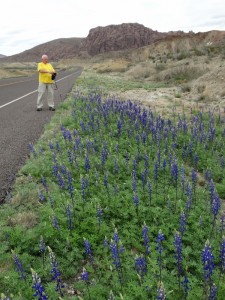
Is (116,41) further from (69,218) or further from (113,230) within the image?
(69,218)

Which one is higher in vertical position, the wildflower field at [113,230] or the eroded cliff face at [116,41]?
the eroded cliff face at [116,41]

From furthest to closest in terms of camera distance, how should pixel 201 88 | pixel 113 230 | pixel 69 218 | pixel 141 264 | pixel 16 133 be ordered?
pixel 201 88, pixel 16 133, pixel 113 230, pixel 69 218, pixel 141 264

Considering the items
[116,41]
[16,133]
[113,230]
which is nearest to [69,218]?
[113,230]

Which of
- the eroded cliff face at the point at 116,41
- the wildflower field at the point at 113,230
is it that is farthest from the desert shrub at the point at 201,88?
the eroded cliff face at the point at 116,41

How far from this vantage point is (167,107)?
14234 millimetres

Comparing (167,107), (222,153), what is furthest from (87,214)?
(167,107)

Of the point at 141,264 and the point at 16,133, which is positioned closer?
the point at 141,264

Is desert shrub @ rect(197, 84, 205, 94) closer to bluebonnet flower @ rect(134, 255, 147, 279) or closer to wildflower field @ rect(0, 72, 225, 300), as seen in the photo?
wildflower field @ rect(0, 72, 225, 300)

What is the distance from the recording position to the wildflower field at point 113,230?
3.73 meters

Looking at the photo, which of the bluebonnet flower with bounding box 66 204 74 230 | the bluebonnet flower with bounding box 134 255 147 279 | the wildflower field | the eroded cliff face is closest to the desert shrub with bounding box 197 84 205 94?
the wildflower field

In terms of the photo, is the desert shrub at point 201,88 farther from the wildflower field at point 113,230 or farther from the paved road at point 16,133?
the wildflower field at point 113,230

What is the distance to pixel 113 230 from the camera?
16.1ft

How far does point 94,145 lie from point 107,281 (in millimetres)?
4125

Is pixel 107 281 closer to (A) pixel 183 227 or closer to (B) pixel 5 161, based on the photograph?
(A) pixel 183 227
